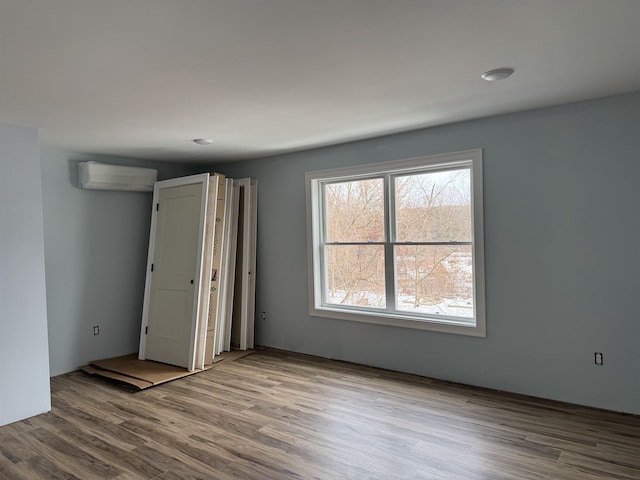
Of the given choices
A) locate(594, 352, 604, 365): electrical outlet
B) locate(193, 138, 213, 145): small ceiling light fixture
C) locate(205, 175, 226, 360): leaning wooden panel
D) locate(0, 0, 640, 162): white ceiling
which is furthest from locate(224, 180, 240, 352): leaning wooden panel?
locate(594, 352, 604, 365): electrical outlet

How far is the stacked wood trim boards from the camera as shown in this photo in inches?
175

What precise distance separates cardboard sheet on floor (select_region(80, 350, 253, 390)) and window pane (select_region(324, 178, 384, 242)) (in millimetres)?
1853

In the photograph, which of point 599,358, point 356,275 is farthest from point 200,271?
point 599,358

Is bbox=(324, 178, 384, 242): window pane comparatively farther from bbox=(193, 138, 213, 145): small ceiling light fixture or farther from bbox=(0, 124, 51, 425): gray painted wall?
bbox=(0, 124, 51, 425): gray painted wall

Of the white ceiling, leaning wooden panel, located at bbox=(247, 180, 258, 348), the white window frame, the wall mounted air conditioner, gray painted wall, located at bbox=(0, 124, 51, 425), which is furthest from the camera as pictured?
leaning wooden panel, located at bbox=(247, 180, 258, 348)

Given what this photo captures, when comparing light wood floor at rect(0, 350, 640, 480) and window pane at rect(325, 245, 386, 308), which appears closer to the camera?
light wood floor at rect(0, 350, 640, 480)

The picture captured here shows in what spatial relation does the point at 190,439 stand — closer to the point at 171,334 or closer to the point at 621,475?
the point at 171,334

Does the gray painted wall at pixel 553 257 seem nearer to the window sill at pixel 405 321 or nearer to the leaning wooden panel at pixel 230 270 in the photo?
the window sill at pixel 405 321

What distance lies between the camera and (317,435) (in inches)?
115

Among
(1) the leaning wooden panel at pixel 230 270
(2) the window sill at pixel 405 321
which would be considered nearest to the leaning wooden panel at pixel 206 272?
(1) the leaning wooden panel at pixel 230 270

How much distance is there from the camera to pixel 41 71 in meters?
2.33

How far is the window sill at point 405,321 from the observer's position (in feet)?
12.3

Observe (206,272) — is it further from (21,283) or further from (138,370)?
(21,283)

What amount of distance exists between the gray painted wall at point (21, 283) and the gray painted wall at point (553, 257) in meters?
3.05
